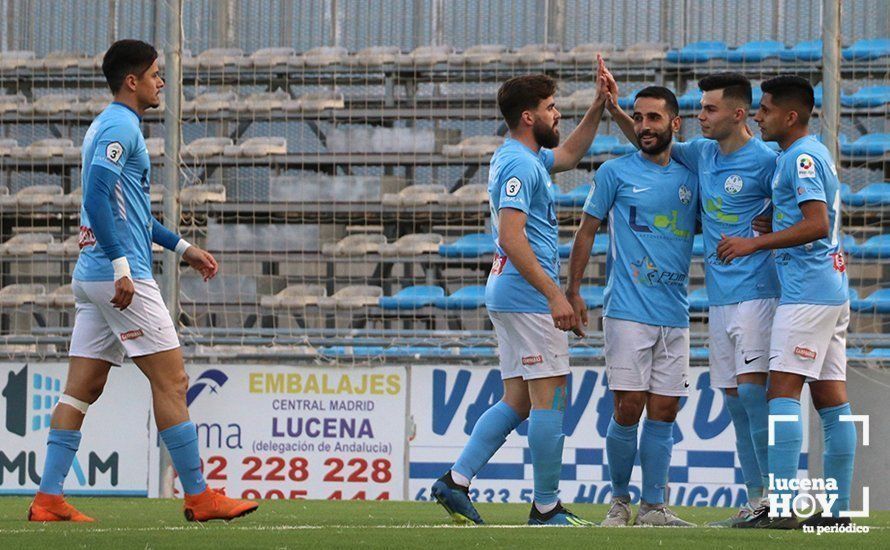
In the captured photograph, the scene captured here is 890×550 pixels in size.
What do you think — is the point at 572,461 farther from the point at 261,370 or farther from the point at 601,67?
the point at 601,67

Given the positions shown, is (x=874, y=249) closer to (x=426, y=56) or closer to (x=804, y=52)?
(x=804, y=52)

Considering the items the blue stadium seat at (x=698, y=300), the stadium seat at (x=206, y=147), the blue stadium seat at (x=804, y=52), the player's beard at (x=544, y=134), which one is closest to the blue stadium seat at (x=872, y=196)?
the blue stadium seat at (x=804, y=52)

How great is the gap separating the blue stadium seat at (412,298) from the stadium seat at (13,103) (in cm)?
356

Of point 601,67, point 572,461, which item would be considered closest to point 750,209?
point 601,67

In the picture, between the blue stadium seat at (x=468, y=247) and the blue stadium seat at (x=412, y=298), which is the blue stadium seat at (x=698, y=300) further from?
the blue stadium seat at (x=412, y=298)

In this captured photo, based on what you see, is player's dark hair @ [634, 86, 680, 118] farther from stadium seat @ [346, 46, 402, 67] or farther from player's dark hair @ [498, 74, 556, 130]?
stadium seat @ [346, 46, 402, 67]

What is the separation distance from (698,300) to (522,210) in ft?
19.9

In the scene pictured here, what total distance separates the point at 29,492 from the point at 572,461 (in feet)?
12.2

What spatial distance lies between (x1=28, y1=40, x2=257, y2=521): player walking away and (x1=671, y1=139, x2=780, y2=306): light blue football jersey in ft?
6.92

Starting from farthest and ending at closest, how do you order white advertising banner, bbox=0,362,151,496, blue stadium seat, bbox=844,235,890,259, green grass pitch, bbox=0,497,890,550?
blue stadium seat, bbox=844,235,890,259
white advertising banner, bbox=0,362,151,496
green grass pitch, bbox=0,497,890,550

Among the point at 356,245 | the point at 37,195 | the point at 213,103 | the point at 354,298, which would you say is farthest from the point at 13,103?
the point at 354,298

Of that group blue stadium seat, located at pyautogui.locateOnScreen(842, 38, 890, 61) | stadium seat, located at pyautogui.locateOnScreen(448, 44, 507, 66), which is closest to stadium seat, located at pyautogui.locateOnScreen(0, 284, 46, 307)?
stadium seat, located at pyautogui.locateOnScreen(448, 44, 507, 66)

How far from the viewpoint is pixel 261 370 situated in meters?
10.6

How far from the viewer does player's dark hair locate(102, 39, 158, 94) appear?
247 inches
